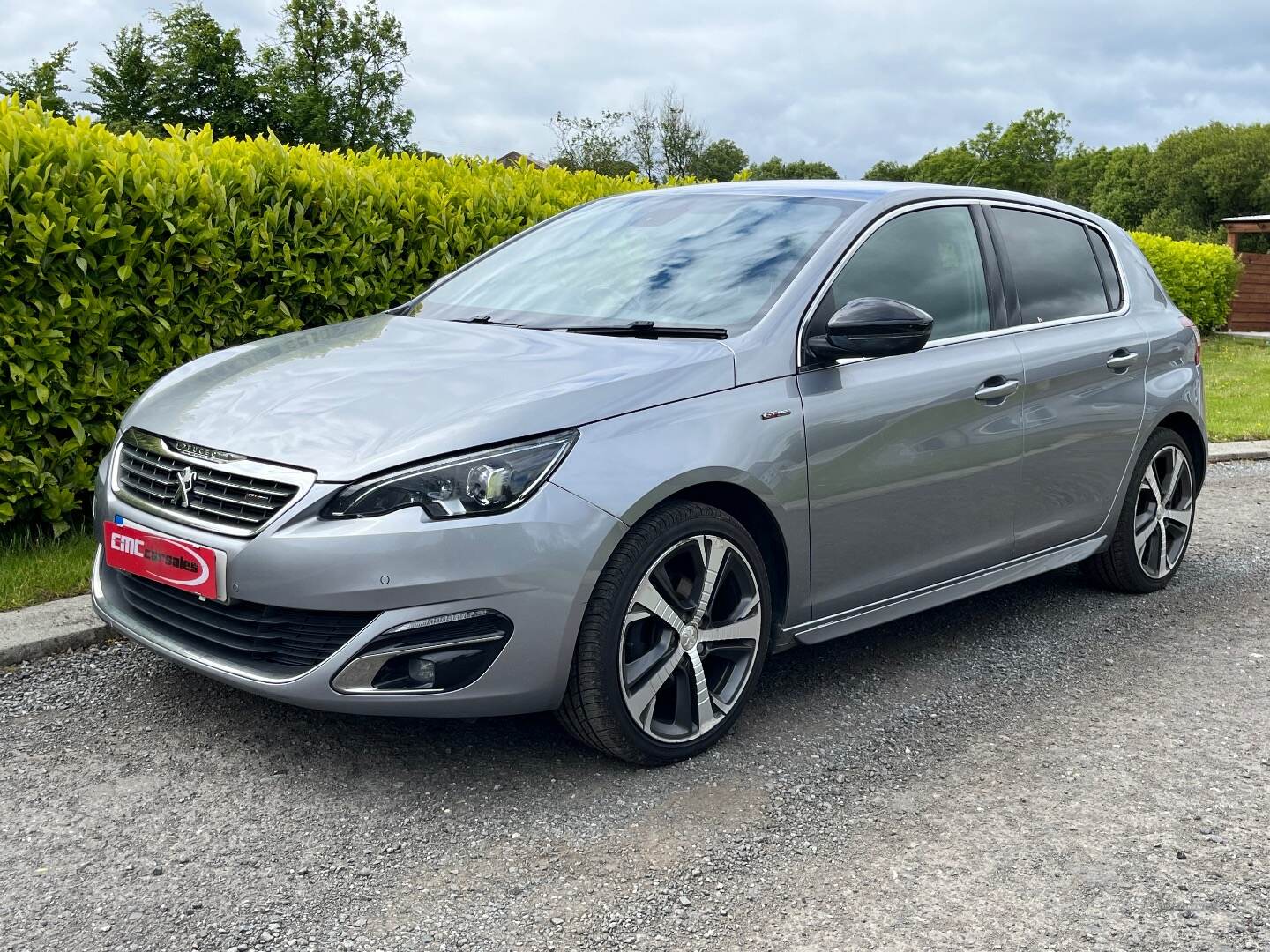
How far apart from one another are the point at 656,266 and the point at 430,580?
1631 mm

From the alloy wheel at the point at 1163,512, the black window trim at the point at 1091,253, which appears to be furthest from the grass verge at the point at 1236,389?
the black window trim at the point at 1091,253

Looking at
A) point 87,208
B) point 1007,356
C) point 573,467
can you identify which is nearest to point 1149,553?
point 1007,356

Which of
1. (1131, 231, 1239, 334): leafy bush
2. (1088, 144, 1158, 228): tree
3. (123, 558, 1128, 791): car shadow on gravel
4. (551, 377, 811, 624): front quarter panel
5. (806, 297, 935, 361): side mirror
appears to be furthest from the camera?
(1088, 144, 1158, 228): tree

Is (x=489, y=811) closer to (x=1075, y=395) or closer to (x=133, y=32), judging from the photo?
(x=1075, y=395)

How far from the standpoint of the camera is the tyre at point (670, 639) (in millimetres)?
3422

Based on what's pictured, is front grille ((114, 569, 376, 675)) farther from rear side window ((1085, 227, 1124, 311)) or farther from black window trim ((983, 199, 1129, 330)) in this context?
rear side window ((1085, 227, 1124, 311))

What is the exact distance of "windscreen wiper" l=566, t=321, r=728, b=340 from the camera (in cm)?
390

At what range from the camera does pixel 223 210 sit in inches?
229

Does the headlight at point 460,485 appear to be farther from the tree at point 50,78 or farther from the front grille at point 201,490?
the tree at point 50,78

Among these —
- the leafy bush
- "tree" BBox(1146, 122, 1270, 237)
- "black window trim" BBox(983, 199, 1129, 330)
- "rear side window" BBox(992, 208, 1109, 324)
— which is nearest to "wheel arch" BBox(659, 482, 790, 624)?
"black window trim" BBox(983, 199, 1129, 330)

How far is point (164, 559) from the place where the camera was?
3.44m

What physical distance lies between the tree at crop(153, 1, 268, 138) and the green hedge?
54.7m

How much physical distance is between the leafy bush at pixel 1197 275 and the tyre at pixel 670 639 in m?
22.0

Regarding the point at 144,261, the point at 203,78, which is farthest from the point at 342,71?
the point at 144,261
